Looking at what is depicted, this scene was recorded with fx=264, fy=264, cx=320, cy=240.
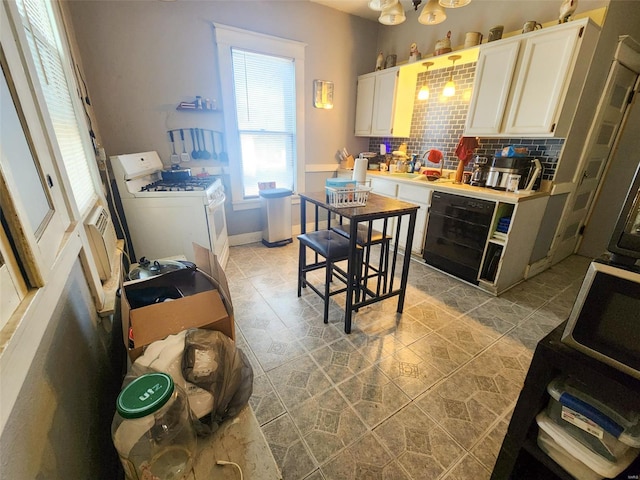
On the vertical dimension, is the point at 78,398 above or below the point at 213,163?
below

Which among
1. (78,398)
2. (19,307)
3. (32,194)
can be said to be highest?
(32,194)

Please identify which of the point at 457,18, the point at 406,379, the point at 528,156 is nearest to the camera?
the point at 406,379

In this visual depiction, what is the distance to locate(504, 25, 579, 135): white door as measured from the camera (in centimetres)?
208

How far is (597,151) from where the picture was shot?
108 inches

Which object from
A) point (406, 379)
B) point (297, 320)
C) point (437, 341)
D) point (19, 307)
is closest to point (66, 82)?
point (19, 307)

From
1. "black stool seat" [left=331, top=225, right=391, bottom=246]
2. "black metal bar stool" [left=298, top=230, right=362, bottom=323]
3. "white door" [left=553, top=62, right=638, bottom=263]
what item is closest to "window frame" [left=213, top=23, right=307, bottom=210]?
"black metal bar stool" [left=298, top=230, right=362, bottom=323]

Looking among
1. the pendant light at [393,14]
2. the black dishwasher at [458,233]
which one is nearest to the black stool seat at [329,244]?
the black dishwasher at [458,233]

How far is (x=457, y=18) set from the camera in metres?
2.95

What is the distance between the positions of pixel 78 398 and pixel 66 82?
1.95 m

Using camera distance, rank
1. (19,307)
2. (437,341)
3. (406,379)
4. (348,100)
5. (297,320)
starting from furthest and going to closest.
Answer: (348,100)
(297,320)
(437,341)
(406,379)
(19,307)

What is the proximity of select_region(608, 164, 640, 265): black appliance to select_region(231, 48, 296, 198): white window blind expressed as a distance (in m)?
3.40

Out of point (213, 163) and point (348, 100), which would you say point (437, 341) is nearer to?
point (213, 163)

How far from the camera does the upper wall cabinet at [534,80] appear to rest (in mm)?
2064

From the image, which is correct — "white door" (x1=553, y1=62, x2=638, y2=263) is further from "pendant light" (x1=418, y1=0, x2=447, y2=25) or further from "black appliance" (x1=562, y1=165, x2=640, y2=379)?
"black appliance" (x1=562, y1=165, x2=640, y2=379)
